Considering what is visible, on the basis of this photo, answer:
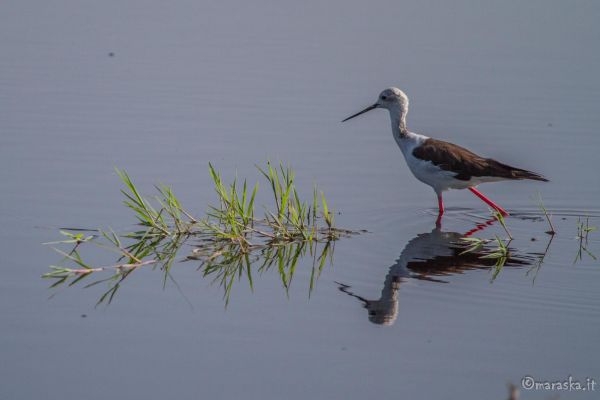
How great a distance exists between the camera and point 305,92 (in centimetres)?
1416

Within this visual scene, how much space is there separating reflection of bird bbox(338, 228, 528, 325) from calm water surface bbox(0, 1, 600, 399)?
3 cm

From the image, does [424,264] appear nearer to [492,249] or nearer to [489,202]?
[492,249]

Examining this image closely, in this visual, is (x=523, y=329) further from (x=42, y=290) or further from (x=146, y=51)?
(x=146, y=51)

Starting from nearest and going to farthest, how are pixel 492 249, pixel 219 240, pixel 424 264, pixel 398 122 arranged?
pixel 424 264 < pixel 219 240 < pixel 492 249 < pixel 398 122

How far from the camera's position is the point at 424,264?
28.8 feet

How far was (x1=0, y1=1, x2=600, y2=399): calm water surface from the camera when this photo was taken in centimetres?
659

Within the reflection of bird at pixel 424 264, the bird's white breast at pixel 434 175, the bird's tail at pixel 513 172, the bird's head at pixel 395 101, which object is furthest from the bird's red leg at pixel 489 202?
the bird's head at pixel 395 101

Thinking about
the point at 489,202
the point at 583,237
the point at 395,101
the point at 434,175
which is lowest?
the point at 583,237

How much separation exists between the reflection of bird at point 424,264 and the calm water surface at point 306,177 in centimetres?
3

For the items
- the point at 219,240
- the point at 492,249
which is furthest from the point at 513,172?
the point at 219,240

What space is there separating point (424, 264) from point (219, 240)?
1.74 m

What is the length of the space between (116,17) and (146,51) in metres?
2.53

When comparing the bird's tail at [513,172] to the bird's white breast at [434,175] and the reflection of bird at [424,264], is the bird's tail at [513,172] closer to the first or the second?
the bird's white breast at [434,175]

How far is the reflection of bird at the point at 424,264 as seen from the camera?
7691 mm
